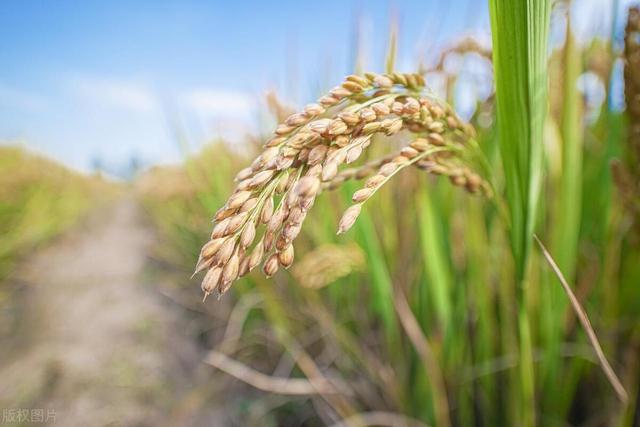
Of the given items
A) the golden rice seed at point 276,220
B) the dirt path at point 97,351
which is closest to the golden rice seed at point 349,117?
the golden rice seed at point 276,220

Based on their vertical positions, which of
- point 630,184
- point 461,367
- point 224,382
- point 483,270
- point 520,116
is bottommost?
point 224,382

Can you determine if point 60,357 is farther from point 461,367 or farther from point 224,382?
point 461,367

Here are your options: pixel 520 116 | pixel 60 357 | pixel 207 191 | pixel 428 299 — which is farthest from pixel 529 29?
pixel 60 357

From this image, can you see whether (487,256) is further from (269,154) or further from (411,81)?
(269,154)

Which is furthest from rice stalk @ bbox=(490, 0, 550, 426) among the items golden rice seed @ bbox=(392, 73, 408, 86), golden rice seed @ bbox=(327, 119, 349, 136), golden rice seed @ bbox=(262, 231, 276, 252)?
golden rice seed @ bbox=(262, 231, 276, 252)

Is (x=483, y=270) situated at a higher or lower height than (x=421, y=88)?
lower

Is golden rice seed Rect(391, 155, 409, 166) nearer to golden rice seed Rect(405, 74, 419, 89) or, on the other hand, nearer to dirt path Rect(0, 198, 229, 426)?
golden rice seed Rect(405, 74, 419, 89)

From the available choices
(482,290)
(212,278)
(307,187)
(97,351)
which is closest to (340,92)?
(307,187)
